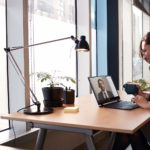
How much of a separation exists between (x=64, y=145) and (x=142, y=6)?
13.4ft

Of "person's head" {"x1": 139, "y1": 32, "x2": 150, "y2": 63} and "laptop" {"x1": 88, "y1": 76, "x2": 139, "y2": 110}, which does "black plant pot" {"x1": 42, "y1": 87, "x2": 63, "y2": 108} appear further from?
"person's head" {"x1": 139, "y1": 32, "x2": 150, "y2": 63}

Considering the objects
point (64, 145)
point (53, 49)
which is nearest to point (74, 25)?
point (53, 49)

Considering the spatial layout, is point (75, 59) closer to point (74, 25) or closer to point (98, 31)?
point (74, 25)

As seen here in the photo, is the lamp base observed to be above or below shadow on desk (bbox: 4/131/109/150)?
above

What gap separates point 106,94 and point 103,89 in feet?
0.16

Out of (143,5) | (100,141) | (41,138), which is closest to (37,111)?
(41,138)

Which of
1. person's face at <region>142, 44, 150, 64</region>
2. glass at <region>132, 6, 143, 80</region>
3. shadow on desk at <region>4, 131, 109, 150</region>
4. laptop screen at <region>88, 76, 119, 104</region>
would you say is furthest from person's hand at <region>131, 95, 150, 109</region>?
glass at <region>132, 6, 143, 80</region>

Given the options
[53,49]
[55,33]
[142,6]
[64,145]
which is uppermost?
[142,6]

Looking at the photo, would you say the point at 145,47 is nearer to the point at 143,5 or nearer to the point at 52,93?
the point at 52,93

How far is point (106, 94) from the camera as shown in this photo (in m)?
2.17

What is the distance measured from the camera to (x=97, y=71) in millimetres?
4020

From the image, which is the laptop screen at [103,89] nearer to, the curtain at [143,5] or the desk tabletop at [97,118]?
the desk tabletop at [97,118]

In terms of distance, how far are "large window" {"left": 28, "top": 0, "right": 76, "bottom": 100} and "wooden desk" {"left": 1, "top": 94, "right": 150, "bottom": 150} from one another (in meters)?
0.68

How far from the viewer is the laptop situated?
2.03 metres
